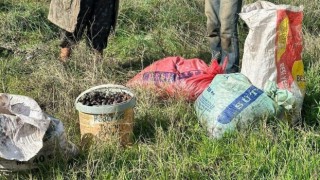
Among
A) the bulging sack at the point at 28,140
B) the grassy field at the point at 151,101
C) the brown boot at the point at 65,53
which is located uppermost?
the bulging sack at the point at 28,140

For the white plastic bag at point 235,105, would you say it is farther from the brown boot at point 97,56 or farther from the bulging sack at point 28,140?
the brown boot at point 97,56

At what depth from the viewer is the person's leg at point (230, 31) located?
4.13m

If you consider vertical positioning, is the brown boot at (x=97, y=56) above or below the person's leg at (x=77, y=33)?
below

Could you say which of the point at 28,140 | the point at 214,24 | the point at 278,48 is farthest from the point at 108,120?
the point at 214,24

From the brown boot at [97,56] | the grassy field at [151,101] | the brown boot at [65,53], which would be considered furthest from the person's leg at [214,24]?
the brown boot at [65,53]

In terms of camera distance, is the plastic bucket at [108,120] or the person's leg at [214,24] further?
the person's leg at [214,24]

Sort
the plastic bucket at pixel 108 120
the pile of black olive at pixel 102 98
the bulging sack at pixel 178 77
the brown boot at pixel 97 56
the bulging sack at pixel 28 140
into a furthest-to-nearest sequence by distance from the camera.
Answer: the brown boot at pixel 97 56 → the bulging sack at pixel 178 77 → the pile of black olive at pixel 102 98 → the plastic bucket at pixel 108 120 → the bulging sack at pixel 28 140

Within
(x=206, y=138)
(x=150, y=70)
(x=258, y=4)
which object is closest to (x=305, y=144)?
(x=206, y=138)

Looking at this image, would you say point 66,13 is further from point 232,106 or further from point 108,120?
point 232,106

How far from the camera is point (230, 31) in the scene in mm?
4227

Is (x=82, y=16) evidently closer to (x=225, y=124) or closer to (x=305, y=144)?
(x=225, y=124)

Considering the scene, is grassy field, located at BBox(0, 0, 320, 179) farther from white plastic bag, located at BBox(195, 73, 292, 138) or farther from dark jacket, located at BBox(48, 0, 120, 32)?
dark jacket, located at BBox(48, 0, 120, 32)

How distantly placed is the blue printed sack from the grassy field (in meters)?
0.07

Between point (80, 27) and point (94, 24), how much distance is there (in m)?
0.14
